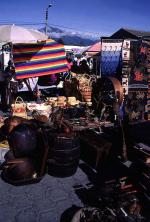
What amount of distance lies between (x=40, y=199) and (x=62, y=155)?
3.94 ft

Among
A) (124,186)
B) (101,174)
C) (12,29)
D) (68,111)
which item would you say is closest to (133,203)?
(124,186)

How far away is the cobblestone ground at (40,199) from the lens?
17.8 ft

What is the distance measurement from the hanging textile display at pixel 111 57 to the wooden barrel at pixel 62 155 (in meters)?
4.69

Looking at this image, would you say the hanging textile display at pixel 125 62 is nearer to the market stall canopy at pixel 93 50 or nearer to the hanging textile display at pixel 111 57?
the hanging textile display at pixel 111 57

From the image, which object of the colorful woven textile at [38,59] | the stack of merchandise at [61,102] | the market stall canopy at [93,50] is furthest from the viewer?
the market stall canopy at [93,50]

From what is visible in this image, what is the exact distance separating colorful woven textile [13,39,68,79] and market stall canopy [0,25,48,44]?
0.26 m

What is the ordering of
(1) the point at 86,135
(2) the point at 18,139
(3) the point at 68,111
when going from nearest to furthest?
1. (2) the point at 18,139
2. (1) the point at 86,135
3. (3) the point at 68,111

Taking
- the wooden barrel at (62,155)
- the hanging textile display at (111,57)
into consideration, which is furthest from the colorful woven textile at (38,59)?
the wooden barrel at (62,155)

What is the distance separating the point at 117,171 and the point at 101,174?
43 centimetres

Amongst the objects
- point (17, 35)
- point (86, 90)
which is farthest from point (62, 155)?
point (86, 90)

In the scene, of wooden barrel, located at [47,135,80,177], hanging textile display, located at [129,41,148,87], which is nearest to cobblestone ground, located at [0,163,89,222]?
wooden barrel, located at [47,135,80,177]

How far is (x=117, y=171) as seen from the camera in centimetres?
737

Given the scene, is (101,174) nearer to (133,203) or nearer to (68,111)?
(133,203)

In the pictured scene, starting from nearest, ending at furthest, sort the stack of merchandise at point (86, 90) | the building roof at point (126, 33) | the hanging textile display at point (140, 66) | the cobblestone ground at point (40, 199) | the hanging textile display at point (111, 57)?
the cobblestone ground at point (40, 199) → the hanging textile display at point (140, 66) → the hanging textile display at point (111, 57) → the stack of merchandise at point (86, 90) → the building roof at point (126, 33)
